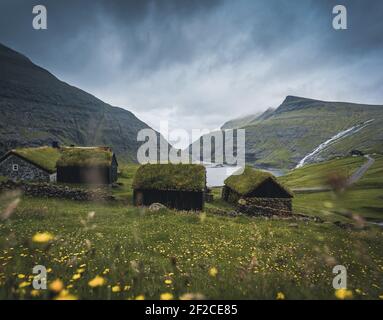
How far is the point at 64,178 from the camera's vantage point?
47.8m

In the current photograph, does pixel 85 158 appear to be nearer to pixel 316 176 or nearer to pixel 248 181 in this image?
pixel 248 181

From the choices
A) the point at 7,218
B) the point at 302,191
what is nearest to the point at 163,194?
the point at 7,218

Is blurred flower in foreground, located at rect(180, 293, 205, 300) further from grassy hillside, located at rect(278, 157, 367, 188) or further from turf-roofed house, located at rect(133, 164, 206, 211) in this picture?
grassy hillside, located at rect(278, 157, 367, 188)

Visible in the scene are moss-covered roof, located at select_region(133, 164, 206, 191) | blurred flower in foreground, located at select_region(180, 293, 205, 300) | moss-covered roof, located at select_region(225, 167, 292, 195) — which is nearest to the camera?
blurred flower in foreground, located at select_region(180, 293, 205, 300)

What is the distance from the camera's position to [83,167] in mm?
47656

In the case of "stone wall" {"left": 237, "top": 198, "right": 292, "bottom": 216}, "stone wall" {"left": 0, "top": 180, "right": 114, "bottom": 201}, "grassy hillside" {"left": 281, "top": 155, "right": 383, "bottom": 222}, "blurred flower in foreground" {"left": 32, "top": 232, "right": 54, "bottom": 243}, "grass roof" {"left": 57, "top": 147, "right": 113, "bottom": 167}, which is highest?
"grass roof" {"left": 57, "top": 147, "right": 113, "bottom": 167}

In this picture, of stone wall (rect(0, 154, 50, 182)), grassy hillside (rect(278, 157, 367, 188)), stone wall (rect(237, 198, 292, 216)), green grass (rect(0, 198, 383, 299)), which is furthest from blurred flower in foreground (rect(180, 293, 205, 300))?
grassy hillside (rect(278, 157, 367, 188))

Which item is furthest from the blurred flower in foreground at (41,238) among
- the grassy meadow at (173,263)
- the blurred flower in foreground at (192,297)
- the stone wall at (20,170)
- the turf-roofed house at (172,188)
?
the stone wall at (20,170)

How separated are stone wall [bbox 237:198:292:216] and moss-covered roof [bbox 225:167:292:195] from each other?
1.55 metres

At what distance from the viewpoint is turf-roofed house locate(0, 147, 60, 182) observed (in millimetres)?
47188

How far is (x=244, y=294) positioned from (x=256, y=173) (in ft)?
125

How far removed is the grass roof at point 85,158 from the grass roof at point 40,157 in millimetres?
2194

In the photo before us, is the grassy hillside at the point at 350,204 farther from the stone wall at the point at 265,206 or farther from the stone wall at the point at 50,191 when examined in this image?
the stone wall at the point at 50,191
